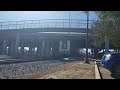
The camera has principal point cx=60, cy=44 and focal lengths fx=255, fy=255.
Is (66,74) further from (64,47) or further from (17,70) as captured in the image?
(64,47)

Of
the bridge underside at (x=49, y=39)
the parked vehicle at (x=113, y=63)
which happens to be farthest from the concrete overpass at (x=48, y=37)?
the parked vehicle at (x=113, y=63)

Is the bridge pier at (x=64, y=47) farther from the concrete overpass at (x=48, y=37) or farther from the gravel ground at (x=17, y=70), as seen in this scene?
the gravel ground at (x=17, y=70)

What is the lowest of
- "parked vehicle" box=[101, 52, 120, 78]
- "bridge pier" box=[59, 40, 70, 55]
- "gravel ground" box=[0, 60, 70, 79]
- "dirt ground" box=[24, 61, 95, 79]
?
"gravel ground" box=[0, 60, 70, 79]

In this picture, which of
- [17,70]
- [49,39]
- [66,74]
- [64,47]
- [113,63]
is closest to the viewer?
[113,63]

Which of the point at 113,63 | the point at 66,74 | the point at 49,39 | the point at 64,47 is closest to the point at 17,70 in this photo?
the point at 66,74

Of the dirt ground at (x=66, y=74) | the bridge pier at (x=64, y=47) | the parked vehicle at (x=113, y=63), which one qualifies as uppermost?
the bridge pier at (x=64, y=47)

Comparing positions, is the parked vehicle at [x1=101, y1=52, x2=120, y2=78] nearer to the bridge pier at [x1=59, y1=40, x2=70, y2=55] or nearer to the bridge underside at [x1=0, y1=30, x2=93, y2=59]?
the bridge underside at [x1=0, y1=30, x2=93, y2=59]

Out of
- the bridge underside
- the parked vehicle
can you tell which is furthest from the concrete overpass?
the parked vehicle

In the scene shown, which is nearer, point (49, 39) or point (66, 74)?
point (66, 74)

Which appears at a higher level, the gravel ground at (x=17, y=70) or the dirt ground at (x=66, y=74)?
the dirt ground at (x=66, y=74)
